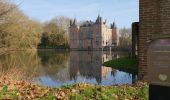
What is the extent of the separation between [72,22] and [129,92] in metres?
131

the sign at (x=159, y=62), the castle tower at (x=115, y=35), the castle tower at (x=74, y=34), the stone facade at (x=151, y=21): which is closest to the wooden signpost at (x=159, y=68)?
the sign at (x=159, y=62)

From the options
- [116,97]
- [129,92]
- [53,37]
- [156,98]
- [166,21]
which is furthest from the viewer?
[53,37]

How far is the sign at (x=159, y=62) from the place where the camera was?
11.8 ft

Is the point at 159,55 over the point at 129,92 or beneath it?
over

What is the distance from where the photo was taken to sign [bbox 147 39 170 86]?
11.8 feet

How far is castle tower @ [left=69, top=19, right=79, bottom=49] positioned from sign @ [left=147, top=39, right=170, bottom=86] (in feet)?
425

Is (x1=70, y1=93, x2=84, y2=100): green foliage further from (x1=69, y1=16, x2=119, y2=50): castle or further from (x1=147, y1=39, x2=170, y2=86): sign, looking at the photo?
(x1=69, y1=16, x2=119, y2=50): castle

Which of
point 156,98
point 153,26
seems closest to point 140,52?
point 153,26

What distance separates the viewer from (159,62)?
3658mm

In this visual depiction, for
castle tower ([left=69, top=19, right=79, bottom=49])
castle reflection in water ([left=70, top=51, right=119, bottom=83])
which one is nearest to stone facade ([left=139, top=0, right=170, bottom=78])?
castle reflection in water ([left=70, top=51, right=119, bottom=83])

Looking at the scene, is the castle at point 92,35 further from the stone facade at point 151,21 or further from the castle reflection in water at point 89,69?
the stone facade at point 151,21

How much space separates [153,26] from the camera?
1310 cm

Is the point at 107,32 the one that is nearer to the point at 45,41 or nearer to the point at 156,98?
the point at 45,41

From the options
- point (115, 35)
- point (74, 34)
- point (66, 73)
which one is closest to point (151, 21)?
point (66, 73)
